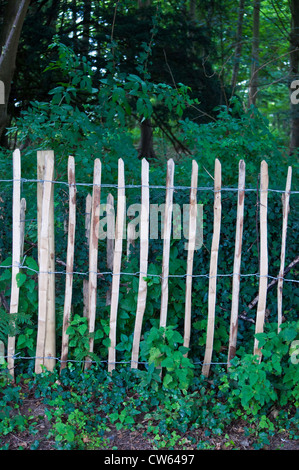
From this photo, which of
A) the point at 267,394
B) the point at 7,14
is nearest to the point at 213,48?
the point at 7,14

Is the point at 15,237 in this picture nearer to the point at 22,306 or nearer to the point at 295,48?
the point at 22,306

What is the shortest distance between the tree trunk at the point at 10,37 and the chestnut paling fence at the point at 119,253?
3452mm

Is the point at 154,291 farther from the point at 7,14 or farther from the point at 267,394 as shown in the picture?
the point at 7,14

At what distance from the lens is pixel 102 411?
3.61 meters

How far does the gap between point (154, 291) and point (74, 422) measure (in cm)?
117

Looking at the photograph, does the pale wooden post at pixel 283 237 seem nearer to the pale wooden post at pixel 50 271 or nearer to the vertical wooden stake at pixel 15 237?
the pale wooden post at pixel 50 271

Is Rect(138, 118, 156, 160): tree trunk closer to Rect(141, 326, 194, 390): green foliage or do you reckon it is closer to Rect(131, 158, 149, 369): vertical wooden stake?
Rect(131, 158, 149, 369): vertical wooden stake

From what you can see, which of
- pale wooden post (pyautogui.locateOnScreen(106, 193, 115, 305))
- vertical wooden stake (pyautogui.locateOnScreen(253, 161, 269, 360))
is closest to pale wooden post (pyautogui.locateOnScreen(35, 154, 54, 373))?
pale wooden post (pyautogui.locateOnScreen(106, 193, 115, 305))

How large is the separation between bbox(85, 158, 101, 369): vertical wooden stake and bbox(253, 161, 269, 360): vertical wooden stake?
1.28 m

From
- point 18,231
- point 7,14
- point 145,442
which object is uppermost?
point 7,14

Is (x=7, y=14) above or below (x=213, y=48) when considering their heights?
below

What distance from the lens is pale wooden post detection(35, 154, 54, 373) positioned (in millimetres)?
3686

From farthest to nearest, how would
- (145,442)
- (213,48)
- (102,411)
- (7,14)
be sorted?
1. (213,48)
2. (7,14)
3. (102,411)
4. (145,442)

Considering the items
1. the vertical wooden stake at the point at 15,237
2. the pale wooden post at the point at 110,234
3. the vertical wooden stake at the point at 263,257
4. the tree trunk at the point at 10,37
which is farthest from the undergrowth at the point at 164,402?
the tree trunk at the point at 10,37
